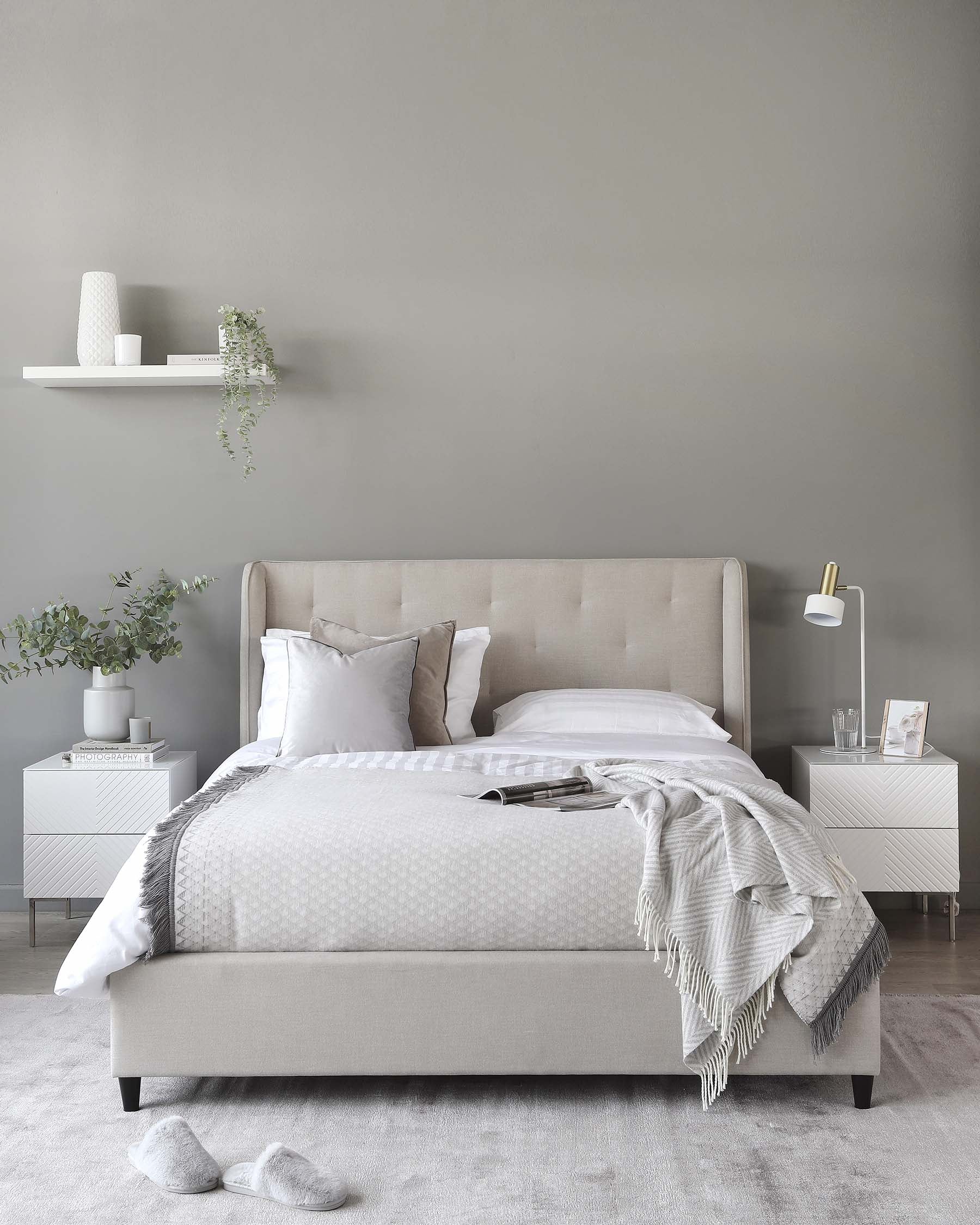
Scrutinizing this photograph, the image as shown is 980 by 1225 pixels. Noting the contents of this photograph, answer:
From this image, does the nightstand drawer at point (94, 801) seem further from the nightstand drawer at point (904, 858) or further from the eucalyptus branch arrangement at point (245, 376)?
the nightstand drawer at point (904, 858)

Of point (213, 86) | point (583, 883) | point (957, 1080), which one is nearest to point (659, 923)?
point (583, 883)

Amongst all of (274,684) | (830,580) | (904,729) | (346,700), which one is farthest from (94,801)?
(904,729)

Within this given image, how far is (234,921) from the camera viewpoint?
7.48 feet

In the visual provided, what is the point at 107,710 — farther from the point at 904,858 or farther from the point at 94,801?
the point at 904,858

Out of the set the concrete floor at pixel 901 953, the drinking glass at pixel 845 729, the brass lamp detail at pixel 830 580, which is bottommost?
the concrete floor at pixel 901 953

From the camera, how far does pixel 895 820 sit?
3482mm

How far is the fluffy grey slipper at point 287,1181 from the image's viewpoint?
1.92m

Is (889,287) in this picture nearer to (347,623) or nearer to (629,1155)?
(347,623)

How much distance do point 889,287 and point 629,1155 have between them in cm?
306

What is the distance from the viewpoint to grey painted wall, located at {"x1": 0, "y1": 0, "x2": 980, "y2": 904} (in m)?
3.90

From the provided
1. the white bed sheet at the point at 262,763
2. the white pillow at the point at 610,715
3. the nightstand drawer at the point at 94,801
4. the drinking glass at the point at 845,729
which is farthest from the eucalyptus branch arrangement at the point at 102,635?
the drinking glass at the point at 845,729

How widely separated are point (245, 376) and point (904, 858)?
273cm

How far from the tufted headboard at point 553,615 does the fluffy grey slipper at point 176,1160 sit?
1866 mm

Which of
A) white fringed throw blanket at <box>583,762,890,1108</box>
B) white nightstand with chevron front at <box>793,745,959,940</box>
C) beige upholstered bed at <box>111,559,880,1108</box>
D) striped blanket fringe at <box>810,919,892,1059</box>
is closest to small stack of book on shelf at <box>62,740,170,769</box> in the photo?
beige upholstered bed at <box>111,559,880,1108</box>
